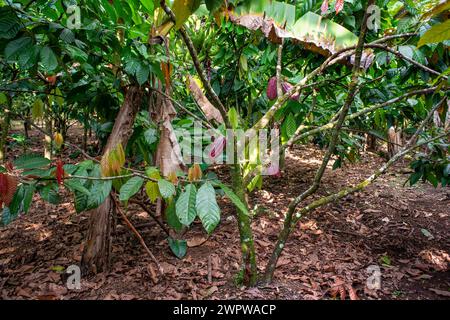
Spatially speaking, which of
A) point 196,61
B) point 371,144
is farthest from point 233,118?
point 371,144

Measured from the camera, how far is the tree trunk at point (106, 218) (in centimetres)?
193

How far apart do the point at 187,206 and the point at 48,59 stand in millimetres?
803

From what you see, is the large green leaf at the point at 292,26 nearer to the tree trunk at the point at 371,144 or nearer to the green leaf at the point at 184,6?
the green leaf at the point at 184,6

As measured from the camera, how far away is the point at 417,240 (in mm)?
2625

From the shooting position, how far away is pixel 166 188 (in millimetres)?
1059

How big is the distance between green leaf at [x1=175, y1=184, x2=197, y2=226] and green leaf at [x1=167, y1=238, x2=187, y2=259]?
1234 mm

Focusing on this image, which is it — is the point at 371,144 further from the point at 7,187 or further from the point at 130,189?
the point at 7,187

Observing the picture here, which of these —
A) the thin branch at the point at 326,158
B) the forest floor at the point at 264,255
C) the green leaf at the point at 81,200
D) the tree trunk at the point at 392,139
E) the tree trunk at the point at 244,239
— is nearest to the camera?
the green leaf at the point at 81,200

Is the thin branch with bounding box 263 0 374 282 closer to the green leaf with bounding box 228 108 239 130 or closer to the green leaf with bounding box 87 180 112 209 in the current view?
the green leaf with bounding box 228 108 239 130

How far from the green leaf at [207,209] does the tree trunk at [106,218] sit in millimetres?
1055

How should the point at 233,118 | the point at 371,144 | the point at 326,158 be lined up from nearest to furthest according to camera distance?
the point at 233,118 < the point at 326,158 < the point at 371,144

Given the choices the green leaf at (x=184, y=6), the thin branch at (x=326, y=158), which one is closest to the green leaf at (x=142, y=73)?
the thin branch at (x=326, y=158)

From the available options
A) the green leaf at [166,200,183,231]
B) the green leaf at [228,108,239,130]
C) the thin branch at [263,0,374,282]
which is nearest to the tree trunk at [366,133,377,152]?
the thin branch at [263,0,374,282]

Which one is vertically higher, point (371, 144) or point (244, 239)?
point (371, 144)
